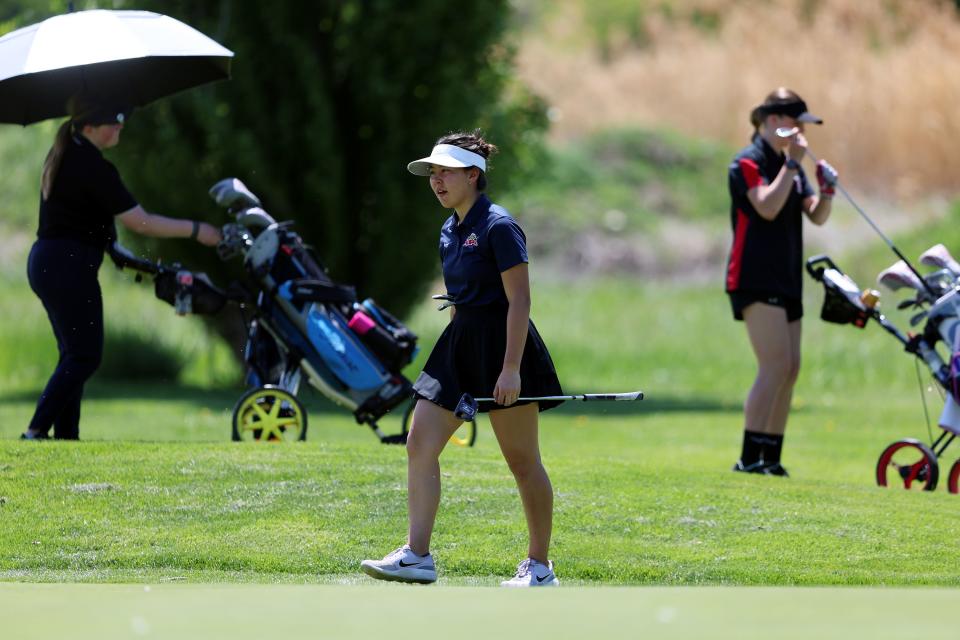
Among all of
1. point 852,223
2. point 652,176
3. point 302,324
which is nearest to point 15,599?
point 302,324

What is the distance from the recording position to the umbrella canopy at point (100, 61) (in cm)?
948

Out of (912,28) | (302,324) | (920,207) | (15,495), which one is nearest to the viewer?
(15,495)

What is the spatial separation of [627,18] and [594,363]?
1845 centimetres

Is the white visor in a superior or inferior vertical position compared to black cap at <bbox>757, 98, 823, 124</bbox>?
inferior

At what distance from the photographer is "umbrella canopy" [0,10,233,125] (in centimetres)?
948

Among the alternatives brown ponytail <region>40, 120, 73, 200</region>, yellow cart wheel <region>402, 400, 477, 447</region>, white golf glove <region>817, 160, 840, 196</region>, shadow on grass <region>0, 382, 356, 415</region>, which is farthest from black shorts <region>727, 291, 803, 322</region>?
shadow on grass <region>0, 382, 356, 415</region>

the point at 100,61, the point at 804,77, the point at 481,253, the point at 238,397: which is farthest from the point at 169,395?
the point at 804,77

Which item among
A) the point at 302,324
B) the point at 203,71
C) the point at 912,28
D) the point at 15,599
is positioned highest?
the point at 912,28

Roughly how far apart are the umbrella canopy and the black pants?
96 centimetres

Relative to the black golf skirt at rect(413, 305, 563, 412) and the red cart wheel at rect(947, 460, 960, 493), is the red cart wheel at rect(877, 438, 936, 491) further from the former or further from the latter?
the black golf skirt at rect(413, 305, 563, 412)

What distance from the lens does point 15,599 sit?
640 cm

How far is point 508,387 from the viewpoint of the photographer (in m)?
6.59

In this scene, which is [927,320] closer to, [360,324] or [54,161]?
[360,324]

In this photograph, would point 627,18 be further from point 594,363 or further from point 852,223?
point 594,363
